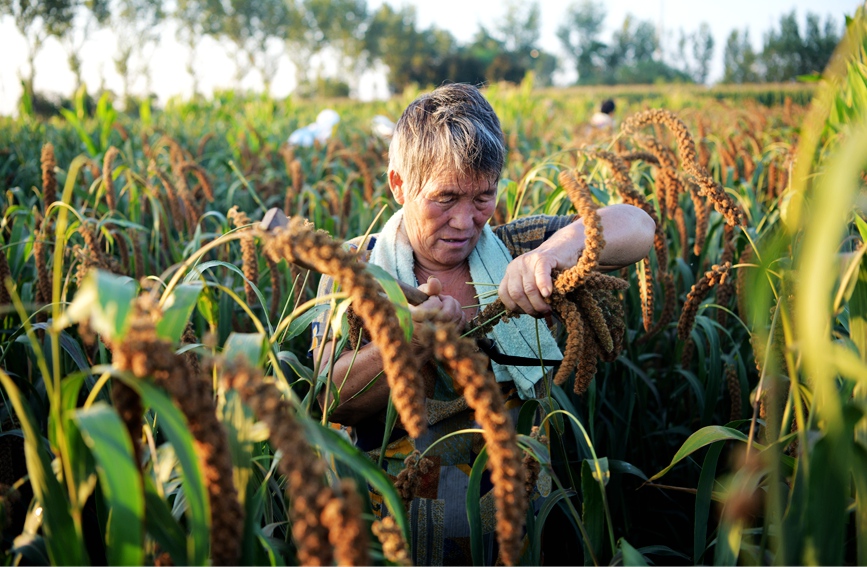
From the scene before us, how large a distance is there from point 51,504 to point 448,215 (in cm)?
117

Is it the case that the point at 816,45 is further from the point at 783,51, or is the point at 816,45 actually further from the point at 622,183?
the point at 622,183

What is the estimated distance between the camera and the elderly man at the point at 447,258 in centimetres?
168

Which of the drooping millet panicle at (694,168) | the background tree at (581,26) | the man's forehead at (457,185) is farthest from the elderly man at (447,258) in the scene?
the background tree at (581,26)

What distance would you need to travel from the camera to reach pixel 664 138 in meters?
5.89

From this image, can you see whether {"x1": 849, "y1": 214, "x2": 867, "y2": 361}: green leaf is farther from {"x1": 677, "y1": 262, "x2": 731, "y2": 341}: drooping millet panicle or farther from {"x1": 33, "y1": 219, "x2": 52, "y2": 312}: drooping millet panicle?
{"x1": 33, "y1": 219, "x2": 52, "y2": 312}: drooping millet panicle

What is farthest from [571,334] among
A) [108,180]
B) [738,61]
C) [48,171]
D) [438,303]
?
[738,61]

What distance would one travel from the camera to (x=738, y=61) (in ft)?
263

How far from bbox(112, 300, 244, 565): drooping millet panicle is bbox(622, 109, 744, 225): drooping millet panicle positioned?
3.32 feet

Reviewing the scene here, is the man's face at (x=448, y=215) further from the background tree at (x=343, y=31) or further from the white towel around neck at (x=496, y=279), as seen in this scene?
the background tree at (x=343, y=31)

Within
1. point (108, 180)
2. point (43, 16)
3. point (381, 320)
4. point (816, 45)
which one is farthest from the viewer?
point (816, 45)

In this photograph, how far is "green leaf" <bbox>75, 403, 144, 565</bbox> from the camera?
2.22ft

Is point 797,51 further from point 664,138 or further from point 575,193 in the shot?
point 575,193

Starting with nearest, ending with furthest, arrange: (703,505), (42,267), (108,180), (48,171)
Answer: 1. (703,505)
2. (42,267)
3. (48,171)
4. (108,180)

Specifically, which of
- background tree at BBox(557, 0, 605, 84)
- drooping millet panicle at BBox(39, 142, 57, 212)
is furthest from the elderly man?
background tree at BBox(557, 0, 605, 84)
